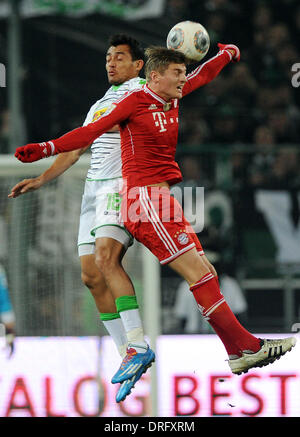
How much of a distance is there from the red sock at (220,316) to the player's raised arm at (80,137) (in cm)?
101

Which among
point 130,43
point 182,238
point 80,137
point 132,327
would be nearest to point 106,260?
point 132,327

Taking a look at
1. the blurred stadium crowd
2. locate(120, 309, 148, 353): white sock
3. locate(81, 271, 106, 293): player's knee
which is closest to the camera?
locate(120, 309, 148, 353): white sock

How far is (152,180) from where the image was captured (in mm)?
5172

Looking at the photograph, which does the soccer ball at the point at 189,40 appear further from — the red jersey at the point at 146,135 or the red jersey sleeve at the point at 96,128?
the red jersey sleeve at the point at 96,128

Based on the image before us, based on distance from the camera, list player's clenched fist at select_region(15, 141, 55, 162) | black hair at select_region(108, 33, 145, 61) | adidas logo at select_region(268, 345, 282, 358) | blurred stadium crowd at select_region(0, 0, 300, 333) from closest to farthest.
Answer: player's clenched fist at select_region(15, 141, 55, 162) → adidas logo at select_region(268, 345, 282, 358) → black hair at select_region(108, 33, 145, 61) → blurred stadium crowd at select_region(0, 0, 300, 333)

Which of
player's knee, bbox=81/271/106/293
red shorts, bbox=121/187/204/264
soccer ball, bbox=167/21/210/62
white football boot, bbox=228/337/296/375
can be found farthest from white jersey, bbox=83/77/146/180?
white football boot, bbox=228/337/296/375

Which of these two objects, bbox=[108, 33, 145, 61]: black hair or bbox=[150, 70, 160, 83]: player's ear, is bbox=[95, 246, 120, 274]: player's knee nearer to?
bbox=[150, 70, 160, 83]: player's ear

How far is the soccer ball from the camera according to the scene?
17.8ft

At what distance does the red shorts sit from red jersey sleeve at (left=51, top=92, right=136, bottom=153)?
0.42m

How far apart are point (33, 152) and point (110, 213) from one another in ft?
2.73

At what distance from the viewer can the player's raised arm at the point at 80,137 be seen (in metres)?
4.79

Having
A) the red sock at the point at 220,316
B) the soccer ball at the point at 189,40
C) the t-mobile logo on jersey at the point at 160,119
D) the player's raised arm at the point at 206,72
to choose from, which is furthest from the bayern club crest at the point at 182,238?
the soccer ball at the point at 189,40

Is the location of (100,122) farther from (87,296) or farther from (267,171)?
(267,171)
